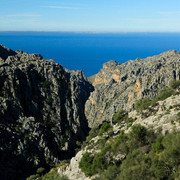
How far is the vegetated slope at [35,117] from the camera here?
278 ft

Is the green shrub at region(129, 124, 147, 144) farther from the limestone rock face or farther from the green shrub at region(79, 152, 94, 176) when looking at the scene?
the limestone rock face

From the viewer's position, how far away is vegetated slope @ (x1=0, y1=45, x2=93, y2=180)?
84812mm

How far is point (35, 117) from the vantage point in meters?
114

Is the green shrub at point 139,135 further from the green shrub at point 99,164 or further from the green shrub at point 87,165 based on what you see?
the green shrub at point 87,165

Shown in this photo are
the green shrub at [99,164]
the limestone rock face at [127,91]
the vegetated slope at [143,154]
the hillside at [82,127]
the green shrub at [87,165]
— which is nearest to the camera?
the vegetated slope at [143,154]

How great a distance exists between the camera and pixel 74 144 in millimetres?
113875

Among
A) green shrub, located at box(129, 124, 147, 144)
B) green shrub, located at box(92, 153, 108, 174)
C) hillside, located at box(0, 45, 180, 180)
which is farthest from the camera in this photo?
green shrub, located at box(92, 153, 108, 174)

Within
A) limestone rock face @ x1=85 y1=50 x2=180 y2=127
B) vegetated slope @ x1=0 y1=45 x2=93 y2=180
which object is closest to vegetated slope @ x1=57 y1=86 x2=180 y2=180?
vegetated slope @ x1=0 y1=45 x2=93 y2=180

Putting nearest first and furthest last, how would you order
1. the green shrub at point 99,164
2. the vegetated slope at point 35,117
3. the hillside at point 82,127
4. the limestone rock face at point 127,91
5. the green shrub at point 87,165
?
the hillside at point 82,127 < the green shrub at point 99,164 < the green shrub at point 87,165 < the vegetated slope at point 35,117 < the limestone rock face at point 127,91

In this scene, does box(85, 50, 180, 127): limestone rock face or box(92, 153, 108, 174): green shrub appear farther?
box(85, 50, 180, 127): limestone rock face

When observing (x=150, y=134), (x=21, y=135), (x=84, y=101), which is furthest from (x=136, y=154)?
(x=84, y=101)

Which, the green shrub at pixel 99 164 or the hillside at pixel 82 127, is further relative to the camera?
the green shrub at pixel 99 164

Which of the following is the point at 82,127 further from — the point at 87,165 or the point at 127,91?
the point at 87,165

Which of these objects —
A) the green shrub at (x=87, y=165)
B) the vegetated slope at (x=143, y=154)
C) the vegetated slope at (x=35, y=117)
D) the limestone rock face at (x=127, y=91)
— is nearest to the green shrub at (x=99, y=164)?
the vegetated slope at (x=143, y=154)
